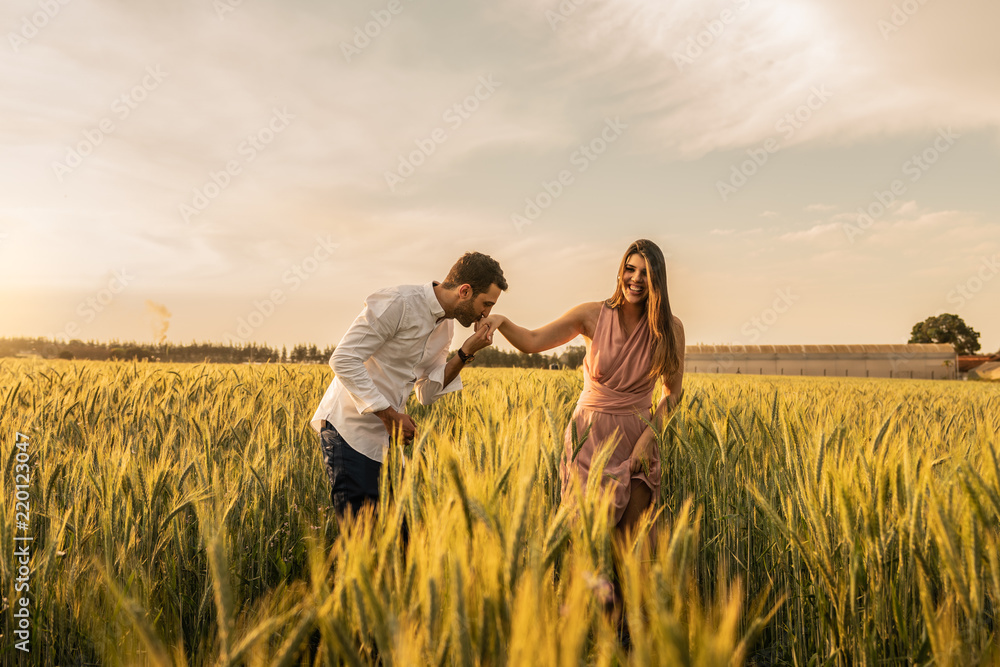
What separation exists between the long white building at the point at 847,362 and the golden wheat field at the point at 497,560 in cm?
4473

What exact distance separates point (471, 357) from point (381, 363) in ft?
1.53

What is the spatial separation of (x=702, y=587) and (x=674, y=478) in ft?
2.63

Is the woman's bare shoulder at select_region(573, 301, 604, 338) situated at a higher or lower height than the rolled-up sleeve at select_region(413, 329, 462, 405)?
higher

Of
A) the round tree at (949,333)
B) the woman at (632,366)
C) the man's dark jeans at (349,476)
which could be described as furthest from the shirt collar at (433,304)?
the round tree at (949,333)

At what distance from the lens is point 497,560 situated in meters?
0.82

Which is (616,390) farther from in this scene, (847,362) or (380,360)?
(847,362)

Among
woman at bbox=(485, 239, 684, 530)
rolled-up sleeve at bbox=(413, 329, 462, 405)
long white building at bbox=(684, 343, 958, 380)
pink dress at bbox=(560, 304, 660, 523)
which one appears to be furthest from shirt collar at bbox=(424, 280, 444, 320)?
long white building at bbox=(684, 343, 958, 380)

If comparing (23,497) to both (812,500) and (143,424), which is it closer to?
(143,424)

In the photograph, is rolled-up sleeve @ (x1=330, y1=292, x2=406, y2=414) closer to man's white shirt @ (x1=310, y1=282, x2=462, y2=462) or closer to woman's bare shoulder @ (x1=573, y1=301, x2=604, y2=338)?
man's white shirt @ (x1=310, y1=282, x2=462, y2=462)

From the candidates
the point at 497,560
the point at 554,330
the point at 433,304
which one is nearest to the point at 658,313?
the point at 554,330

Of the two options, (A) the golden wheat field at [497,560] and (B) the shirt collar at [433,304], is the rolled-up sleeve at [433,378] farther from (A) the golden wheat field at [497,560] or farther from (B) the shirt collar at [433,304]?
(A) the golden wheat field at [497,560]

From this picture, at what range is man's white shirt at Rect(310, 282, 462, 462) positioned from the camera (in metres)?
2.28

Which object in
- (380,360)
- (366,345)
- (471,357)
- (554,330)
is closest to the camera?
(366,345)

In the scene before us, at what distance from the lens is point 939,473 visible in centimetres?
202
